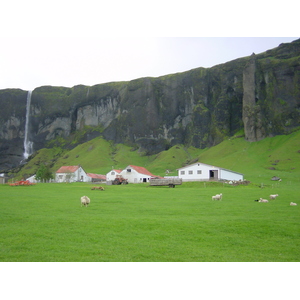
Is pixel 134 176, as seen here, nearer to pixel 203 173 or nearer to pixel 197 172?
pixel 197 172

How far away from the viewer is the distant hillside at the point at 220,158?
113812 millimetres

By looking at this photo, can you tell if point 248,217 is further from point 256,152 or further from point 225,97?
point 225,97

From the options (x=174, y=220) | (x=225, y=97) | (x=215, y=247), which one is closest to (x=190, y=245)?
(x=215, y=247)

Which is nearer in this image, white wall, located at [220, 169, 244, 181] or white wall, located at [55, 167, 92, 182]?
white wall, located at [220, 169, 244, 181]

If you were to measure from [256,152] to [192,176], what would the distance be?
68.4 metres

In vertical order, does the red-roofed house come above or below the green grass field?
above

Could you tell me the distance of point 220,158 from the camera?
474ft

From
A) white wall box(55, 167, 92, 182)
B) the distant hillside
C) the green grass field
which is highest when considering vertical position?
the distant hillside

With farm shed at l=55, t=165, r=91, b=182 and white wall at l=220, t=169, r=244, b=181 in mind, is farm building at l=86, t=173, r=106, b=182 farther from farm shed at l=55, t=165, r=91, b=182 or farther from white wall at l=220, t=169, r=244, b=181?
white wall at l=220, t=169, r=244, b=181

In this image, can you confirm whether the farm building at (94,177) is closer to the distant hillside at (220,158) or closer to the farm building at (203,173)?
the distant hillside at (220,158)

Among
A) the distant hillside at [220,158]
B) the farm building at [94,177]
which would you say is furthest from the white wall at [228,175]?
the farm building at [94,177]

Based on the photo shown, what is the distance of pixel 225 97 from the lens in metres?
197

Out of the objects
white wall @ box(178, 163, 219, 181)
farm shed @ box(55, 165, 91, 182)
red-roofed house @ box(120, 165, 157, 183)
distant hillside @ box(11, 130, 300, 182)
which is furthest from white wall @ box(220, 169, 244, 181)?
farm shed @ box(55, 165, 91, 182)

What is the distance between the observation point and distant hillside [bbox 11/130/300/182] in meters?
114
